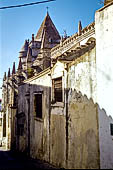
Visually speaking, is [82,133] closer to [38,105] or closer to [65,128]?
[65,128]

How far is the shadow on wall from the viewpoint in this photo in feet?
22.0

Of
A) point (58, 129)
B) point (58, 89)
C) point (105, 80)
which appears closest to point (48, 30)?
point (58, 89)

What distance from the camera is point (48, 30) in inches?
1426

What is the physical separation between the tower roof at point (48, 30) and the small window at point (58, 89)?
25656 mm

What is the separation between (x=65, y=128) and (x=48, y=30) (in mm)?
30408

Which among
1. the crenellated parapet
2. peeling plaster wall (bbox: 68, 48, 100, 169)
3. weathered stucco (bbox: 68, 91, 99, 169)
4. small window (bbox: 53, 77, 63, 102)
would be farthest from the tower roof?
weathered stucco (bbox: 68, 91, 99, 169)

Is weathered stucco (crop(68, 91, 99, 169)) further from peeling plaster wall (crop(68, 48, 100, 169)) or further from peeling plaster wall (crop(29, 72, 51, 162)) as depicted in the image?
peeling plaster wall (crop(29, 72, 51, 162))

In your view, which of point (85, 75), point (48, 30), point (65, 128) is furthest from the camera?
point (48, 30)

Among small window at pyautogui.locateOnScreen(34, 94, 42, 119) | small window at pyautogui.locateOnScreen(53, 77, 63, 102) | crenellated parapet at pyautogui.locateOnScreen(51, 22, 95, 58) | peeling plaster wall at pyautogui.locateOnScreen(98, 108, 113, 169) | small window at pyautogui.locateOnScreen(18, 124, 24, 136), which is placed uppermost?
crenellated parapet at pyautogui.locateOnScreen(51, 22, 95, 58)

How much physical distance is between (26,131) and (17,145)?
295 cm

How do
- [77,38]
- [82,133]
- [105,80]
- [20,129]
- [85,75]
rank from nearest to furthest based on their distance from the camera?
1. [105,80]
2. [82,133]
3. [85,75]
4. [20,129]
5. [77,38]

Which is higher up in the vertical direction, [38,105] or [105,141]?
[38,105]

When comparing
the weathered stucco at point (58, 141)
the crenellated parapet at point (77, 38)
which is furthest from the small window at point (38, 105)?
the crenellated parapet at point (77, 38)

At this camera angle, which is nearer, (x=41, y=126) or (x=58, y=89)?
(x=58, y=89)
